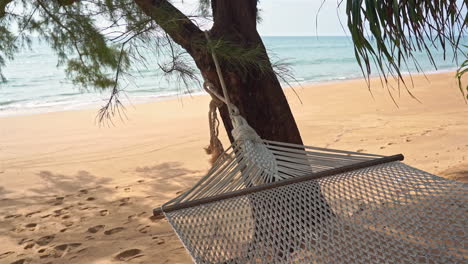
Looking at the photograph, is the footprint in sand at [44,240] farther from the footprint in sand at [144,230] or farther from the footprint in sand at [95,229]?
the footprint in sand at [144,230]

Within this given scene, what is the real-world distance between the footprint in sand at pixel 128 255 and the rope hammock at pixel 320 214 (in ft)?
1.69

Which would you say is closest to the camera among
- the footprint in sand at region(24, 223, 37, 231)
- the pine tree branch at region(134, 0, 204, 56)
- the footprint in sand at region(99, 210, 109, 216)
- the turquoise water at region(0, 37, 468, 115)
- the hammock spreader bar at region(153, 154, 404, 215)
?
the hammock spreader bar at region(153, 154, 404, 215)

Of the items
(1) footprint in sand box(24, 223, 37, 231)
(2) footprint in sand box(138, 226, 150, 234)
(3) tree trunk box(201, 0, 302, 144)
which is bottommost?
(2) footprint in sand box(138, 226, 150, 234)

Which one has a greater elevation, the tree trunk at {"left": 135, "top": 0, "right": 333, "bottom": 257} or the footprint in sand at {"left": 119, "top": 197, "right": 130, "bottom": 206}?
the tree trunk at {"left": 135, "top": 0, "right": 333, "bottom": 257}

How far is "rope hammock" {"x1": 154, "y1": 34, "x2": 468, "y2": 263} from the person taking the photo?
98 cm

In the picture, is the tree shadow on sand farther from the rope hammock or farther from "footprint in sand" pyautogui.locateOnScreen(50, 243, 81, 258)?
the rope hammock

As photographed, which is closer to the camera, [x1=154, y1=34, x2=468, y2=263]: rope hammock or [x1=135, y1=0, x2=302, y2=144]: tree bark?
[x1=154, y1=34, x2=468, y2=263]: rope hammock

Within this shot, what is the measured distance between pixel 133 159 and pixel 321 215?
8.16 feet

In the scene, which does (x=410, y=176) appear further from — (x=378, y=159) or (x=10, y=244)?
(x=10, y=244)

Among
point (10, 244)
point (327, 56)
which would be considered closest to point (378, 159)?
point (10, 244)

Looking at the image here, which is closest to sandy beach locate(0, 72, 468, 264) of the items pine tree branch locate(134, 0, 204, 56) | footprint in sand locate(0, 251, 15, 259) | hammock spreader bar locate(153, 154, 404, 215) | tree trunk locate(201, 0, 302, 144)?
footprint in sand locate(0, 251, 15, 259)

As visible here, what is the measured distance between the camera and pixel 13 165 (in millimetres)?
3371

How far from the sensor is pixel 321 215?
3.63ft

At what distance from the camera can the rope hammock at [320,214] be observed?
984 mm
